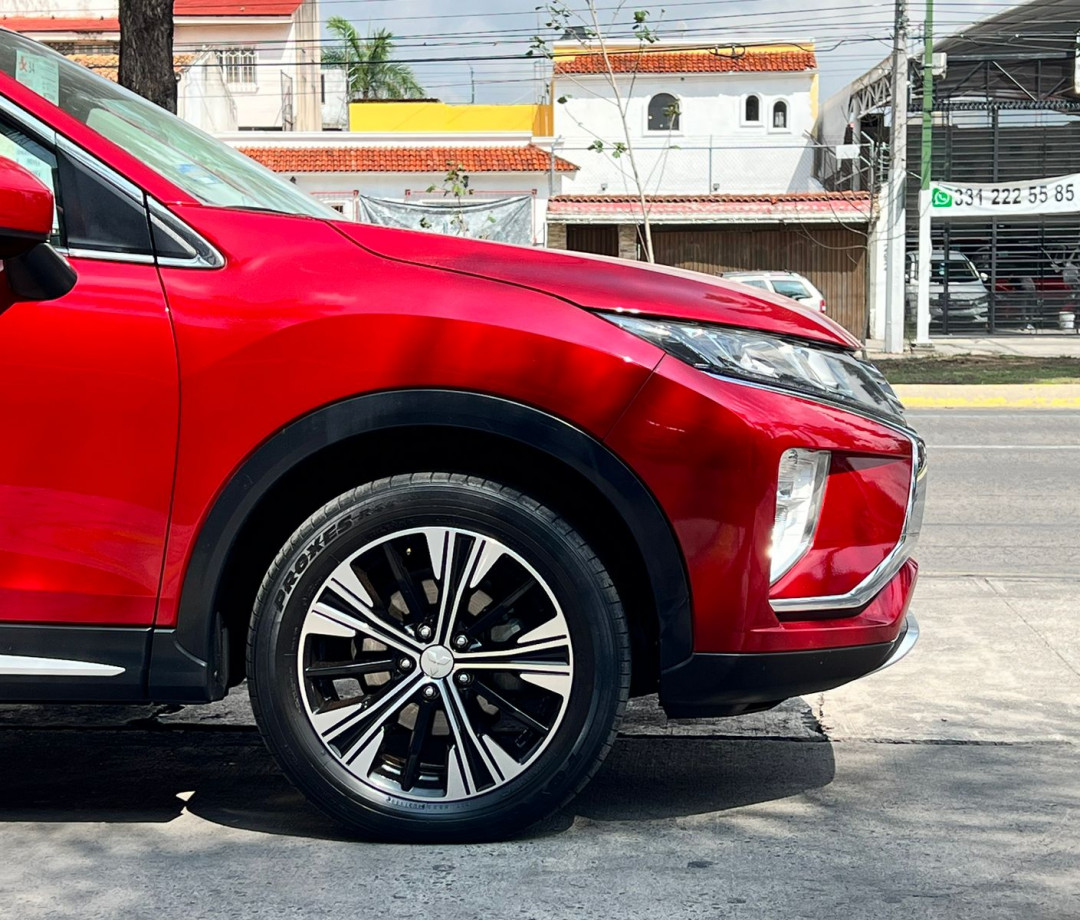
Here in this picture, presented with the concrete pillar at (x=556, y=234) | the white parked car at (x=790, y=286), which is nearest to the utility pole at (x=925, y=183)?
the white parked car at (x=790, y=286)

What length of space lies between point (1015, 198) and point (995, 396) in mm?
12269

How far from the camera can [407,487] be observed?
3.10m

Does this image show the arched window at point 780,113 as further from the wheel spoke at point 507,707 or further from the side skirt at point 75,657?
the side skirt at point 75,657

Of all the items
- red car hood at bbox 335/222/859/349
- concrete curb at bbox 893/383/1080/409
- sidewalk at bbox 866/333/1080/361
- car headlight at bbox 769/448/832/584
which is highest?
red car hood at bbox 335/222/859/349

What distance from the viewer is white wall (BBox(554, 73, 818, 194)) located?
40531 millimetres

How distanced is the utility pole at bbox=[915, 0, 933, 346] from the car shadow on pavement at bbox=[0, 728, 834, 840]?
21.7m

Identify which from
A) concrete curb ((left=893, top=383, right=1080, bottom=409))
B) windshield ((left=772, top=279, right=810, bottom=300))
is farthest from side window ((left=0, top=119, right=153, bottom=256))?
windshield ((left=772, top=279, right=810, bottom=300))

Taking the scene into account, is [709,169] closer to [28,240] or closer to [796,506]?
→ [796,506]

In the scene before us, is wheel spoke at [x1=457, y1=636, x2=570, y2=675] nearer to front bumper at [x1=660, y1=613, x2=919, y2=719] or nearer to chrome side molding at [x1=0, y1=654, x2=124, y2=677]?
front bumper at [x1=660, y1=613, x2=919, y2=719]

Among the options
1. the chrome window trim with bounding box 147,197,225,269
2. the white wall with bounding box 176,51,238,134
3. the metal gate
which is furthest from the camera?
the white wall with bounding box 176,51,238,134

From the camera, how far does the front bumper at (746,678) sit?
311 cm

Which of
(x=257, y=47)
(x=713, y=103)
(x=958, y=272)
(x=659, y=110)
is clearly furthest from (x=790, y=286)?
(x=257, y=47)

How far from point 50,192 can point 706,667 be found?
66.6 inches

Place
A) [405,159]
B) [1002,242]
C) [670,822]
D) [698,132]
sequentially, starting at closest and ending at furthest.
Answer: [670,822] < [1002,242] < [405,159] < [698,132]
